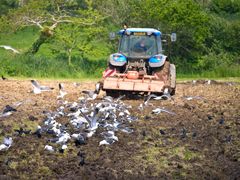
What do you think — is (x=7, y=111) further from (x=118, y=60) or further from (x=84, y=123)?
(x=118, y=60)

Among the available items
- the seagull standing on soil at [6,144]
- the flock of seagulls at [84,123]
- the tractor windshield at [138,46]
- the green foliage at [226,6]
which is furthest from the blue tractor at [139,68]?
the green foliage at [226,6]

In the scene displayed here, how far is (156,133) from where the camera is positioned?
907cm

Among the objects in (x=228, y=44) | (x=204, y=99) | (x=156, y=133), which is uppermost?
(x=156, y=133)

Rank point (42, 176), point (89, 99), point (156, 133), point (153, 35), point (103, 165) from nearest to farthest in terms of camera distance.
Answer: point (42, 176), point (103, 165), point (156, 133), point (89, 99), point (153, 35)

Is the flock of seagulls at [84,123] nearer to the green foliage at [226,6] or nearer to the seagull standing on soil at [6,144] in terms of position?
the seagull standing on soil at [6,144]

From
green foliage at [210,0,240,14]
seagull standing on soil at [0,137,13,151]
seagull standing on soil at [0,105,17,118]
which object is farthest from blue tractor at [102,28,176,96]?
green foliage at [210,0,240,14]

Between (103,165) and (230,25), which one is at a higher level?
(103,165)

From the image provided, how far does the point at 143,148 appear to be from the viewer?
809 centimetres

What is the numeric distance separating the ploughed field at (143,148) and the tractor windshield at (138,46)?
229cm

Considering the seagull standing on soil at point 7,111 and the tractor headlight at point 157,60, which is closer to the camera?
the seagull standing on soil at point 7,111

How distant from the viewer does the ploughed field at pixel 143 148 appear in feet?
22.9

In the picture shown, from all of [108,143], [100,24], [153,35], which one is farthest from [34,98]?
[100,24]

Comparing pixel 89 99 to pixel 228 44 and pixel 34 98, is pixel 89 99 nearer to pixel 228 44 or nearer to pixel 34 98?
pixel 34 98

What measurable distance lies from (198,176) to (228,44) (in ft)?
68.0
